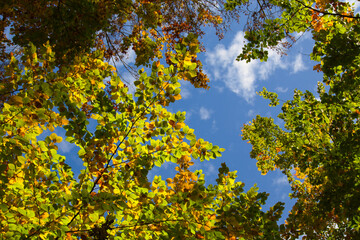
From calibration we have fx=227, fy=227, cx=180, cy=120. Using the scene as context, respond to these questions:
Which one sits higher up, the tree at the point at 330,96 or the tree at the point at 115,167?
the tree at the point at 330,96

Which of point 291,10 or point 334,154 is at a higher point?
point 291,10

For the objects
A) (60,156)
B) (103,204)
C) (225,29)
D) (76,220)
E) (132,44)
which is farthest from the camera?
(225,29)

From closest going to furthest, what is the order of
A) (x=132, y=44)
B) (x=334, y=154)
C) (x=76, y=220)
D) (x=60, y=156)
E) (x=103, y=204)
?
(x=103, y=204), (x=76, y=220), (x=60, y=156), (x=334, y=154), (x=132, y=44)

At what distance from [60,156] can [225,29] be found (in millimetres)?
6012

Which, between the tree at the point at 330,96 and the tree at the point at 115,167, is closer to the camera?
the tree at the point at 115,167

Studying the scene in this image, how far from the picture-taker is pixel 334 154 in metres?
4.55

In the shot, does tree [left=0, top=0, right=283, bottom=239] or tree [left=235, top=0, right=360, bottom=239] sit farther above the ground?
tree [left=235, top=0, right=360, bottom=239]

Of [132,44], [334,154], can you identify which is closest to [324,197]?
[334,154]

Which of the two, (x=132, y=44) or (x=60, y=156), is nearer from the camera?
(x=60, y=156)

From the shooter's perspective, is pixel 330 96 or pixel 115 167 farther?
pixel 330 96

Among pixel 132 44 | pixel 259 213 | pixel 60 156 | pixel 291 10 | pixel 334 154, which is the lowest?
pixel 259 213

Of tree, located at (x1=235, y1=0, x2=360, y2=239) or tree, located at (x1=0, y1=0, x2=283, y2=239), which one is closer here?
tree, located at (x1=0, y1=0, x2=283, y2=239)

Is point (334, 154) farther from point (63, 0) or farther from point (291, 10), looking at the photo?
point (63, 0)

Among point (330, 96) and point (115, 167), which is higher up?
point (330, 96)
